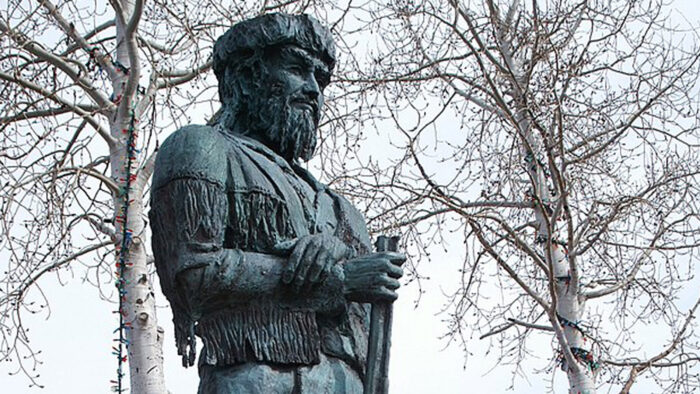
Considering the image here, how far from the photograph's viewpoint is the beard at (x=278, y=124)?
15.2 ft

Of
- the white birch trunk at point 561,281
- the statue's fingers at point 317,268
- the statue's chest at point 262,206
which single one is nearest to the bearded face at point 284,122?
the statue's chest at point 262,206

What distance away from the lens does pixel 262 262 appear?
13.8 ft

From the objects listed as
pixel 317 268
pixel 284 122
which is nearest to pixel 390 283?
pixel 317 268

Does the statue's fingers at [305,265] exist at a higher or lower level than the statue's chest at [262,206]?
lower

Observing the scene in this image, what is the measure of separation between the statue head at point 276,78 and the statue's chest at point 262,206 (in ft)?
0.54

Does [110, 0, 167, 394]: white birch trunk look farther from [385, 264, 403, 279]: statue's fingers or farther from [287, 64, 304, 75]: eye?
[385, 264, 403, 279]: statue's fingers

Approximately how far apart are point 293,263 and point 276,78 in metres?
0.79

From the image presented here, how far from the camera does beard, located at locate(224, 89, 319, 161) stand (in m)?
4.62

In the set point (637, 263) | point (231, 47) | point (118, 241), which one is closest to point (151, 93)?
point (118, 241)

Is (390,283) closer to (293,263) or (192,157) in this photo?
(293,263)

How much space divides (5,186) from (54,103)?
1.44 metres

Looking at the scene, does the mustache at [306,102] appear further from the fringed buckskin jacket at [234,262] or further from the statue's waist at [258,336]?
the statue's waist at [258,336]

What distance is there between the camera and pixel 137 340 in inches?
356

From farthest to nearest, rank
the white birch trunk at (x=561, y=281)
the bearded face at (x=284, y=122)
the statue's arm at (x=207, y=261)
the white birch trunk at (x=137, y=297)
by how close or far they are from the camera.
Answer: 1. the white birch trunk at (x=561, y=281)
2. the white birch trunk at (x=137, y=297)
3. the bearded face at (x=284, y=122)
4. the statue's arm at (x=207, y=261)
